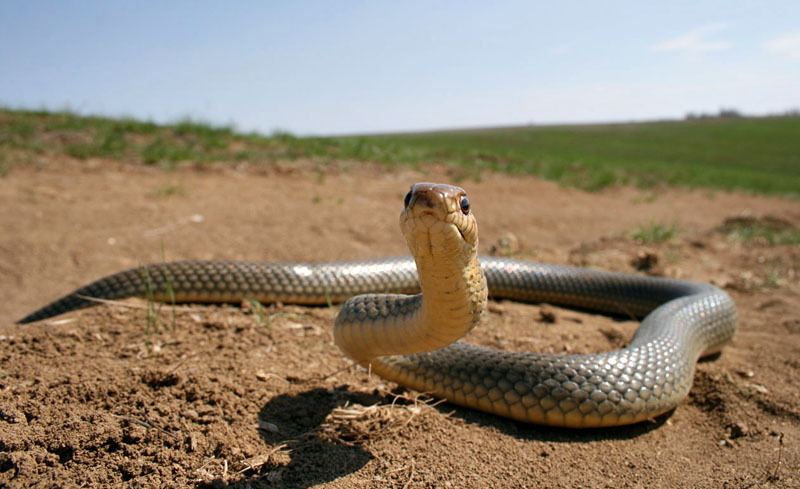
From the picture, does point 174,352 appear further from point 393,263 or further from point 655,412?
point 655,412

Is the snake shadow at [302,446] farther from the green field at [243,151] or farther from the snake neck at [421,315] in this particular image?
the green field at [243,151]

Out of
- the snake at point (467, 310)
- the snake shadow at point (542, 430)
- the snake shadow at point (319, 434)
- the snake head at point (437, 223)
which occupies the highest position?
the snake head at point (437, 223)

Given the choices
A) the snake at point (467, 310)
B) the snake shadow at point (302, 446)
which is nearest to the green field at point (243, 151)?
the snake at point (467, 310)

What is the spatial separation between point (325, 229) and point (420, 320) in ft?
17.6

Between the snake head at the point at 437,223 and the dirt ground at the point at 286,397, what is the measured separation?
108cm

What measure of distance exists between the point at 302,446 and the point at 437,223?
1.36 metres

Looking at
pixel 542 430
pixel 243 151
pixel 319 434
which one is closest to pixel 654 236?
pixel 542 430

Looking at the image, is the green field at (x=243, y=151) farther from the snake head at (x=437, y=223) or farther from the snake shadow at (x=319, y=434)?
the snake head at (x=437, y=223)

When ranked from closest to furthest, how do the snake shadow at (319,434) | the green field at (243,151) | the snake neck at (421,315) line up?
1. the snake neck at (421,315)
2. the snake shadow at (319,434)
3. the green field at (243,151)

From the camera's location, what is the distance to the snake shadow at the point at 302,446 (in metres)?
2.53

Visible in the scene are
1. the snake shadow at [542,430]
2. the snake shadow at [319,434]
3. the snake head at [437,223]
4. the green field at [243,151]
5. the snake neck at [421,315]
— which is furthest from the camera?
the green field at [243,151]

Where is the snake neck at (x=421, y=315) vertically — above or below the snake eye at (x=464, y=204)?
below

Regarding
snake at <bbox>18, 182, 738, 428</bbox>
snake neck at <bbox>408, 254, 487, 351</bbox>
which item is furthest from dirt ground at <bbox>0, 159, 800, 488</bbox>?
snake neck at <bbox>408, 254, 487, 351</bbox>

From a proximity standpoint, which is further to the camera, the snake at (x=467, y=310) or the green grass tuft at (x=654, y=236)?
the green grass tuft at (x=654, y=236)
